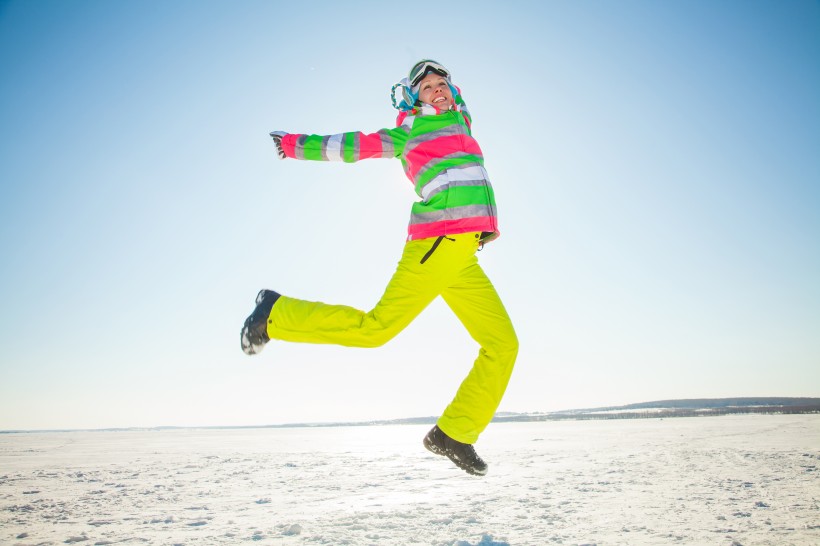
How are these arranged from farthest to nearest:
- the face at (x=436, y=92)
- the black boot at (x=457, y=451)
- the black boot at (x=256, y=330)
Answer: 1. the face at (x=436, y=92)
2. the black boot at (x=457, y=451)
3. the black boot at (x=256, y=330)

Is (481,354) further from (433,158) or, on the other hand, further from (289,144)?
(289,144)

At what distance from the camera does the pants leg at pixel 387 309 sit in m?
2.06

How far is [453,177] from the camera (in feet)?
7.06

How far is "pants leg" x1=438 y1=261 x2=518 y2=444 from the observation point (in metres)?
2.30

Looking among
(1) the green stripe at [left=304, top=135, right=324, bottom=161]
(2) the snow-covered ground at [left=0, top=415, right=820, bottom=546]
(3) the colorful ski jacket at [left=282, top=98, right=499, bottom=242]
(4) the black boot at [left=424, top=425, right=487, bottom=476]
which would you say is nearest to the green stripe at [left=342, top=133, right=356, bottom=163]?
(3) the colorful ski jacket at [left=282, top=98, right=499, bottom=242]

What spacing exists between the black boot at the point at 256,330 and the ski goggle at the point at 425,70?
4.71 ft

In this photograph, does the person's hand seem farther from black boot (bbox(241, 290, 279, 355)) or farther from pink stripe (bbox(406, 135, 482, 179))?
black boot (bbox(241, 290, 279, 355))

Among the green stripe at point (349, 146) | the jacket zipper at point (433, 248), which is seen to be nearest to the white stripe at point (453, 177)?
the jacket zipper at point (433, 248)

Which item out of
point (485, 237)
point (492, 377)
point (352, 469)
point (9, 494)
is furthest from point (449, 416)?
point (9, 494)

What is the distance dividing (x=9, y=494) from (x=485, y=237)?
5.41m

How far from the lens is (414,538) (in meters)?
2.53

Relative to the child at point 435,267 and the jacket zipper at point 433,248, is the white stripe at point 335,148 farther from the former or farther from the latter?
the jacket zipper at point 433,248

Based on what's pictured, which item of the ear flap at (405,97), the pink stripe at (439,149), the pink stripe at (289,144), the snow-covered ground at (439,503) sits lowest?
the snow-covered ground at (439,503)

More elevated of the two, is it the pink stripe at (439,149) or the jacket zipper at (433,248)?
the pink stripe at (439,149)
